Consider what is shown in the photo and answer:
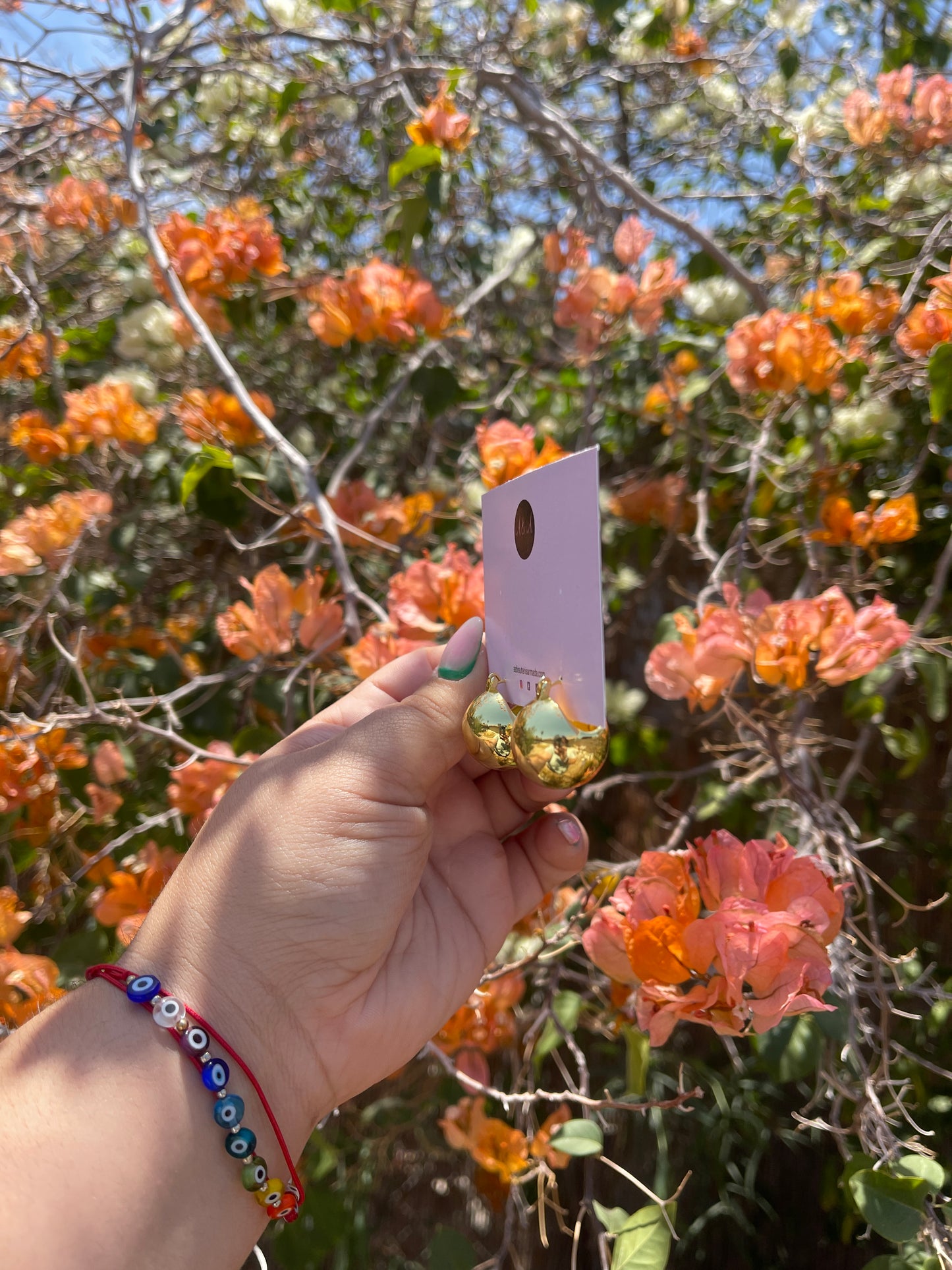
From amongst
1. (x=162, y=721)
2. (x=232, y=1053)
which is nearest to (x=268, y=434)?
(x=162, y=721)

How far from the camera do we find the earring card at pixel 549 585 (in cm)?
55

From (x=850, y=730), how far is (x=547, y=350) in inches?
46.0

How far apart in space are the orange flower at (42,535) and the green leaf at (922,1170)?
1.38 m

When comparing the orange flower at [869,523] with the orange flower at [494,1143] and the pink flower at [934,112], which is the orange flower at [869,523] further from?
the orange flower at [494,1143]

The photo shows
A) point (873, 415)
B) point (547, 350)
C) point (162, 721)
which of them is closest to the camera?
point (873, 415)

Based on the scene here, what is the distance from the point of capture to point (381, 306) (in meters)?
1.35

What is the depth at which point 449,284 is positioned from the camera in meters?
2.17

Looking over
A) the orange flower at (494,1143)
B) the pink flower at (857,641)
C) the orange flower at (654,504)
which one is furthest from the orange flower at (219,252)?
the orange flower at (494,1143)

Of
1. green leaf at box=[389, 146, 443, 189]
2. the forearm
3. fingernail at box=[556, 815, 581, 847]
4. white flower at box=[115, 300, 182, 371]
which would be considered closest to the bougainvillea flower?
fingernail at box=[556, 815, 581, 847]

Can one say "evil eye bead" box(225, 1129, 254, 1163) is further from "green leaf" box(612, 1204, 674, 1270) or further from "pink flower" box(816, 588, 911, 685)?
"pink flower" box(816, 588, 911, 685)

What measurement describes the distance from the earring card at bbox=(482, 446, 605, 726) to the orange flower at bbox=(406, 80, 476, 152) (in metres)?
0.93

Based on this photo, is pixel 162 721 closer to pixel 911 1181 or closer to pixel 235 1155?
pixel 235 1155

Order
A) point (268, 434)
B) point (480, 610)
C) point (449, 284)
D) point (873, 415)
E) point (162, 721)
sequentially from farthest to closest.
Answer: point (449, 284) < point (162, 721) < point (873, 415) < point (268, 434) < point (480, 610)

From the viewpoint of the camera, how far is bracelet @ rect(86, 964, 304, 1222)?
0.61m
